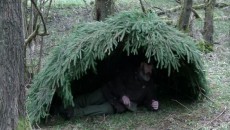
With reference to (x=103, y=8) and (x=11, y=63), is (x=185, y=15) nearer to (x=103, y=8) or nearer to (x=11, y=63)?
(x=103, y=8)

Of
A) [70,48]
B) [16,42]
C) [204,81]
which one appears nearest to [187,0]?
[204,81]

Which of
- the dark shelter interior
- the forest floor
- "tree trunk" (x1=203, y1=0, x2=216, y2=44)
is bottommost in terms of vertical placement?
the forest floor

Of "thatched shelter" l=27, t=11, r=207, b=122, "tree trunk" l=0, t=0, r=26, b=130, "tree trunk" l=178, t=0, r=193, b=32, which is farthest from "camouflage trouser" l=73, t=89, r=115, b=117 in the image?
"tree trunk" l=178, t=0, r=193, b=32

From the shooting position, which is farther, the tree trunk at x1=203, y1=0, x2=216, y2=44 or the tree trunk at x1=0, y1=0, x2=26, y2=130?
the tree trunk at x1=203, y1=0, x2=216, y2=44

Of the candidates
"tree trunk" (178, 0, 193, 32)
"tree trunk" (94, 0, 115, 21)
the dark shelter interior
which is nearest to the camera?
the dark shelter interior

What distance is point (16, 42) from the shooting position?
3.91 metres

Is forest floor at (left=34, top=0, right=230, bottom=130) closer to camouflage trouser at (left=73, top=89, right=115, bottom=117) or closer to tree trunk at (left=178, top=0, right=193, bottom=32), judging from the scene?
camouflage trouser at (left=73, top=89, right=115, bottom=117)

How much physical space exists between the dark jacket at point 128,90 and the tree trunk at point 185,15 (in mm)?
2878

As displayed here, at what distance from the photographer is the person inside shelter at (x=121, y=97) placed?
6074 millimetres

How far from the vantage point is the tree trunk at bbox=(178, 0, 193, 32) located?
28.0ft

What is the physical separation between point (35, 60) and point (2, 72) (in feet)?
18.9

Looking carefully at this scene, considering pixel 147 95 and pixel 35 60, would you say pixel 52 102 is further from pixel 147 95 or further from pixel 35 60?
pixel 35 60

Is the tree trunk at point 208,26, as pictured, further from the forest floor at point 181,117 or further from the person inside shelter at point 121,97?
the person inside shelter at point 121,97

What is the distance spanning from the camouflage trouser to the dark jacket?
8 cm
